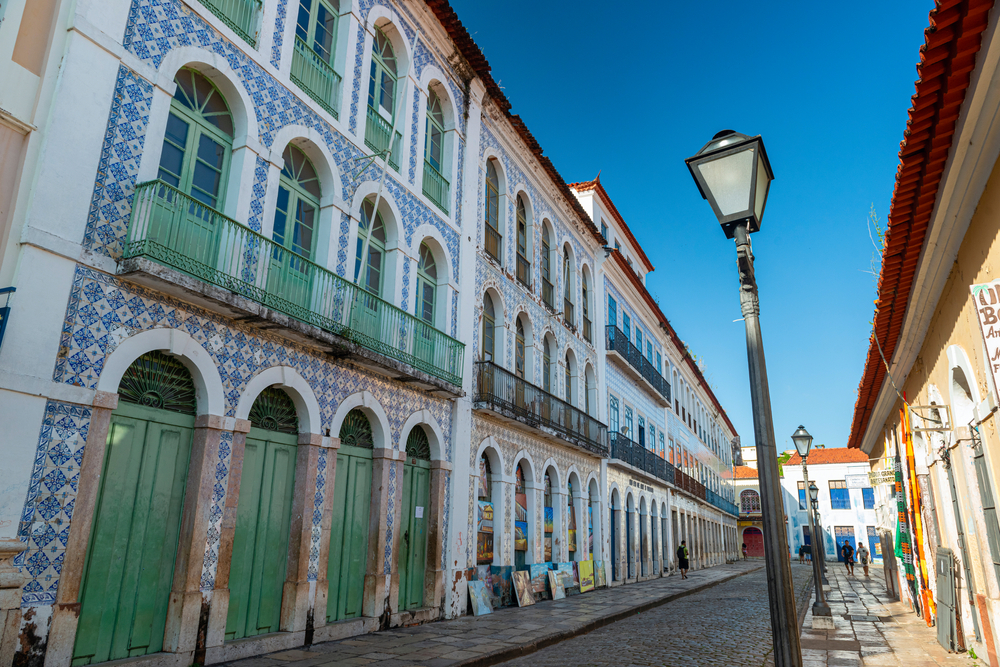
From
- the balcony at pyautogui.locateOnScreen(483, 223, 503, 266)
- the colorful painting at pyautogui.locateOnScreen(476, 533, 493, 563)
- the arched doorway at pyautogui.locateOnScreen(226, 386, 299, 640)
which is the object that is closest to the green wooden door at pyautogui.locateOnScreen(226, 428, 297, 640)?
the arched doorway at pyautogui.locateOnScreen(226, 386, 299, 640)

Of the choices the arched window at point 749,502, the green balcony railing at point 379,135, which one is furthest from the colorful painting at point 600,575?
the arched window at point 749,502

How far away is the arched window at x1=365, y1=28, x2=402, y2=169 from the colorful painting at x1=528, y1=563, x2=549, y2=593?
925 centimetres

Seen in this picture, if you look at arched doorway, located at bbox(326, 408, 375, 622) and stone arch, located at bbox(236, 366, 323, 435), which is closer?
stone arch, located at bbox(236, 366, 323, 435)

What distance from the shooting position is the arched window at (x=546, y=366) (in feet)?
59.2

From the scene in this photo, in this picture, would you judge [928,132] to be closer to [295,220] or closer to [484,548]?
[295,220]

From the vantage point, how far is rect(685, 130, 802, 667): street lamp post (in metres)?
3.56

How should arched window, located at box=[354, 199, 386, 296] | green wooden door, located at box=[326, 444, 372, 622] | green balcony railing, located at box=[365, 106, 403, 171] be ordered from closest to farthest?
green wooden door, located at box=[326, 444, 372, 622] < arched window, located at box=[354, 199, 386, 296] < green balcony railing, located at box=[365, 106, 403, 171]

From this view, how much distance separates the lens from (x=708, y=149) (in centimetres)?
400

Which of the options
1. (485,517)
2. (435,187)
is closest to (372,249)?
(435,187)

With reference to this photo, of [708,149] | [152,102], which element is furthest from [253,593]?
[708,149]

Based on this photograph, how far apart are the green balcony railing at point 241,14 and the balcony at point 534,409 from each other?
24.1 feet

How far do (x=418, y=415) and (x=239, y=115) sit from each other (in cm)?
558

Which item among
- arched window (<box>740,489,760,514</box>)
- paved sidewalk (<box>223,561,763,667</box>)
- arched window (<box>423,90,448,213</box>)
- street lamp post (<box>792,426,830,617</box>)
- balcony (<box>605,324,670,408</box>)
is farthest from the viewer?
arched window (<box>740,489,760,514</box>)

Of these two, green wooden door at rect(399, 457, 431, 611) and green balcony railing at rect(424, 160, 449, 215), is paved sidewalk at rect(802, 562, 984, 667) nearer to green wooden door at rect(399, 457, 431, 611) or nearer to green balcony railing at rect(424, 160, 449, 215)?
green wooden door at rect(399, 457, 431, 611)
